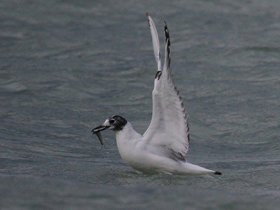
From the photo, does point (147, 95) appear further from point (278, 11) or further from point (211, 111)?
point (278, 11)

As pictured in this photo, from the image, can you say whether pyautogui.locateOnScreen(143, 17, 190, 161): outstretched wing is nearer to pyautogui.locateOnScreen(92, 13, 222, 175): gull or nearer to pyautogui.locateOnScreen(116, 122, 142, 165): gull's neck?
pyautogui.locateOnScreen(92, 13, 222, 175): gull

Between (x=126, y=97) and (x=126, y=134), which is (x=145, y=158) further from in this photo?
(x=126, y=97)

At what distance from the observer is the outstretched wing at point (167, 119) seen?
833 centimetres

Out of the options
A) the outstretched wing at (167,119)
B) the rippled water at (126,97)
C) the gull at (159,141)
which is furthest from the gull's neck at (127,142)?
the rippled water at (126,97)

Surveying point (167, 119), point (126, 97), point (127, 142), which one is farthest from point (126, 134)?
point (126, 97)

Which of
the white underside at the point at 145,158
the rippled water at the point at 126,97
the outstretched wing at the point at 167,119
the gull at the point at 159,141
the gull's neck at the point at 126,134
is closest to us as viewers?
the rippled water at the point at 126,97

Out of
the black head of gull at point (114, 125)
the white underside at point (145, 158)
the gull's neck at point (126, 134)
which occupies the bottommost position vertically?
the white underside at point (145, 158)

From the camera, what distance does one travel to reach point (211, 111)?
13.6 m

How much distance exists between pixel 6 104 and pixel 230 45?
20.2 ft

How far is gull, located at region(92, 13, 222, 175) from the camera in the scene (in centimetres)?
872

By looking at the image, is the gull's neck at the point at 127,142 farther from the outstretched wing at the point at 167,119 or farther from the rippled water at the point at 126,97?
the rippled water at the point at 126,97

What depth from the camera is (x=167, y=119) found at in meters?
8.78

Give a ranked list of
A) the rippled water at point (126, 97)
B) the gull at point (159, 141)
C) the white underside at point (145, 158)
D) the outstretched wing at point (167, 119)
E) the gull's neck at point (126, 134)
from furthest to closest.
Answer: the gull's neck at point (126, 134)
the white underside at point (145, 158)
the gull at point (159, 141)
the outstretched wing at point (167, 119)
the rippled water at point (126, 97)

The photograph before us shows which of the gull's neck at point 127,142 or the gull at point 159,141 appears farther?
the gull's neck at point 127,142
